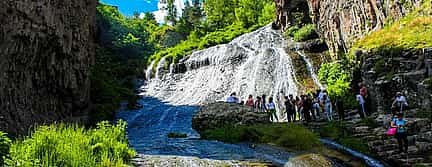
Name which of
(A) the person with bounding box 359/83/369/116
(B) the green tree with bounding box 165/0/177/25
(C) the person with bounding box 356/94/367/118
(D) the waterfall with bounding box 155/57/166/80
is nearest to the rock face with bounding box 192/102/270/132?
(C) the person with bounding box 356/94/367/118

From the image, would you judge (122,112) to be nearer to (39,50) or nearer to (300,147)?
(39,50)

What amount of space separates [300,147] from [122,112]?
1953cm

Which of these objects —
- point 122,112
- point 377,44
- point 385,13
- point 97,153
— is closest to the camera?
point 97,153

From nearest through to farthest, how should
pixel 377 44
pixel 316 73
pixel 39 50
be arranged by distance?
1. pixel 39 50
2. pixel 377 44
3. pixel 316 73

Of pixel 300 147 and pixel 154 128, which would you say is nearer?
pixel 300 147

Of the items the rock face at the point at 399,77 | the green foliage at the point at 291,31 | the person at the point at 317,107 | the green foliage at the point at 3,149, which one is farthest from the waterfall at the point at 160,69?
the green foliage at the point at 3,149

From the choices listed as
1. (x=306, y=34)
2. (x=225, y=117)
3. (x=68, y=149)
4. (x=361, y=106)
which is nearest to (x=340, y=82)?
(x=361, y=106)

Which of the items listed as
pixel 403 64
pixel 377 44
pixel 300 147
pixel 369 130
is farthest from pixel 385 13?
pixel 300 147

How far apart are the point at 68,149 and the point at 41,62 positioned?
11.6 meters

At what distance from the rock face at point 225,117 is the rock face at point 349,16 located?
1037 centimetres

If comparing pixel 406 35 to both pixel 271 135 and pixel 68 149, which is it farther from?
pixel 68 149

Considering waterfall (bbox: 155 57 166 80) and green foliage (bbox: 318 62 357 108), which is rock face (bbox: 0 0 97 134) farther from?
waterfall (bbox: 155 57 166 80)

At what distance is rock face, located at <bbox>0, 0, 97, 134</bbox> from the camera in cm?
1540

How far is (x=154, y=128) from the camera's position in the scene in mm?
25875
